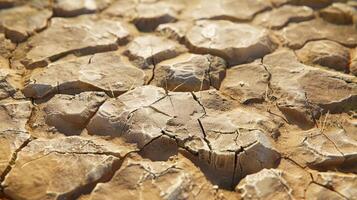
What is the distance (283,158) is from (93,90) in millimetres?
940

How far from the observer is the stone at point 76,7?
8.52 feet

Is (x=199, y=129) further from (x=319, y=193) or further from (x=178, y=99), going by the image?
(x=319, y=193)

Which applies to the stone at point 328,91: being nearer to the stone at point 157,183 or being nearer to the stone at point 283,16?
the stone at point 283,16

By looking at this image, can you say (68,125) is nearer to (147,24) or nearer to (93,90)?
(93,90)

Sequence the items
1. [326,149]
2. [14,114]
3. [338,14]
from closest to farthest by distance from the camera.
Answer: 1. [326,149]
2. [14,114]
3. [338,14]

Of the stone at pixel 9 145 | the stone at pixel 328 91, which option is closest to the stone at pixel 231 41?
the stone at pixel 328 91

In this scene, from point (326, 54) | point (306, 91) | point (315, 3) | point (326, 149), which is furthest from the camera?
point (315, 3)

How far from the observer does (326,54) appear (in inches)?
89.3

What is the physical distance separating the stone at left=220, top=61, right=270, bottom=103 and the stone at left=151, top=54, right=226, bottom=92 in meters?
0.05

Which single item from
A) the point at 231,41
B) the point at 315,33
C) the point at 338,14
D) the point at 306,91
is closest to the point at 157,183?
the point at 306,91

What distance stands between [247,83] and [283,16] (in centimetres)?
74

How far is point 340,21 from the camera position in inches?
102

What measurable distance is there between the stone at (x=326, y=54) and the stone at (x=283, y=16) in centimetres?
26

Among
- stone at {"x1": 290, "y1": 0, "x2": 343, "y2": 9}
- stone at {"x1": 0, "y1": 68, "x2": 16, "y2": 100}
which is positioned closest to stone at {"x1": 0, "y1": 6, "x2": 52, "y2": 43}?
stone at {"x1": 0, "y1": 68, "x2": 16, "y2": 100}
